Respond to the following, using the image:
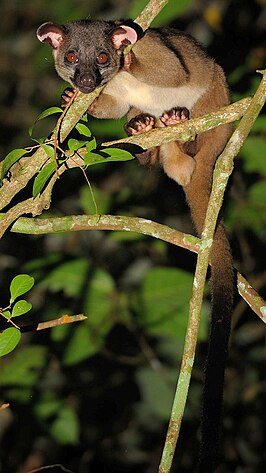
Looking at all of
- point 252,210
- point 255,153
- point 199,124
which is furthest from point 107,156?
point 252,210

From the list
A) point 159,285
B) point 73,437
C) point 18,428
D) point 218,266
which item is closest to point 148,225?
point 218,266

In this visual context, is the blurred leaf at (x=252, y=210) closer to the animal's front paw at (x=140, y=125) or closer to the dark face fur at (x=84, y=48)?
the animal's front paw at (x=140, y=125)

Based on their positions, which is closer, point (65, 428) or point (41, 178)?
point (41, 178)

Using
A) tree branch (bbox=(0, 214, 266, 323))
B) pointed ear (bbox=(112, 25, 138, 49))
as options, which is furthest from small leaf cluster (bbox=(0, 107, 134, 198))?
pointed ear (bbox=(112, 25, 138, 49))

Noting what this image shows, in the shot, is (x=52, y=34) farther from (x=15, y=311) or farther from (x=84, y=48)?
(x=15, y=311)

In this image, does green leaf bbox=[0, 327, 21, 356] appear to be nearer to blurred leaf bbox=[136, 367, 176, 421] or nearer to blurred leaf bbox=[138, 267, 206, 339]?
blurred leaf bbox=[138, 267, 206, 339]
